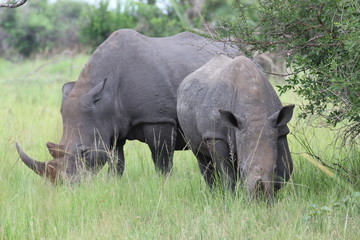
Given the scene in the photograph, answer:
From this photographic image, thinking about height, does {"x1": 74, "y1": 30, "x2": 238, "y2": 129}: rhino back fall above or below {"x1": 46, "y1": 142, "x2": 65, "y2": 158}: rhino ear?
above

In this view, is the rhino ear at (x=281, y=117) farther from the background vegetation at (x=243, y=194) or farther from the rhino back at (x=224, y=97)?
the background vegetation at (x=243, y=194)

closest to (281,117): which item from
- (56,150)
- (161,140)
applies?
(161,140)

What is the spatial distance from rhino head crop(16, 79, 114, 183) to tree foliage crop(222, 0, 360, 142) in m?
1.75

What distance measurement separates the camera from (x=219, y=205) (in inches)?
221

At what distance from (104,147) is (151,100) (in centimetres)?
77

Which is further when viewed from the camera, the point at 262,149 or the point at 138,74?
the point at 138,74

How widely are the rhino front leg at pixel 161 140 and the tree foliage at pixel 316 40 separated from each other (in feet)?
4.99

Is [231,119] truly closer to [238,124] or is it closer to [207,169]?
[238,124]

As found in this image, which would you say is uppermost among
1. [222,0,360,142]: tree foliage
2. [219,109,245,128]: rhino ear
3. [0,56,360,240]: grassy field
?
[222,0,360,142]: tree foliage

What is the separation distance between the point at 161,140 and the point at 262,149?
2356 millimetres

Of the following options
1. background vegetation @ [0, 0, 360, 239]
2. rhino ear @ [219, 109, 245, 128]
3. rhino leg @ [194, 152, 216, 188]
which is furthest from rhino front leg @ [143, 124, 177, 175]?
rhino ear @ [219, 109, 245, 128]

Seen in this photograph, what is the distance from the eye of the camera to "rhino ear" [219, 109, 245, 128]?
17.9 feet

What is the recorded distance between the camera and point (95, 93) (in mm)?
7348

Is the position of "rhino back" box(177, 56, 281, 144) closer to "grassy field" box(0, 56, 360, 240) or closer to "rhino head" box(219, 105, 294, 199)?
"rhino head" box(219, 105, 294, 199)
